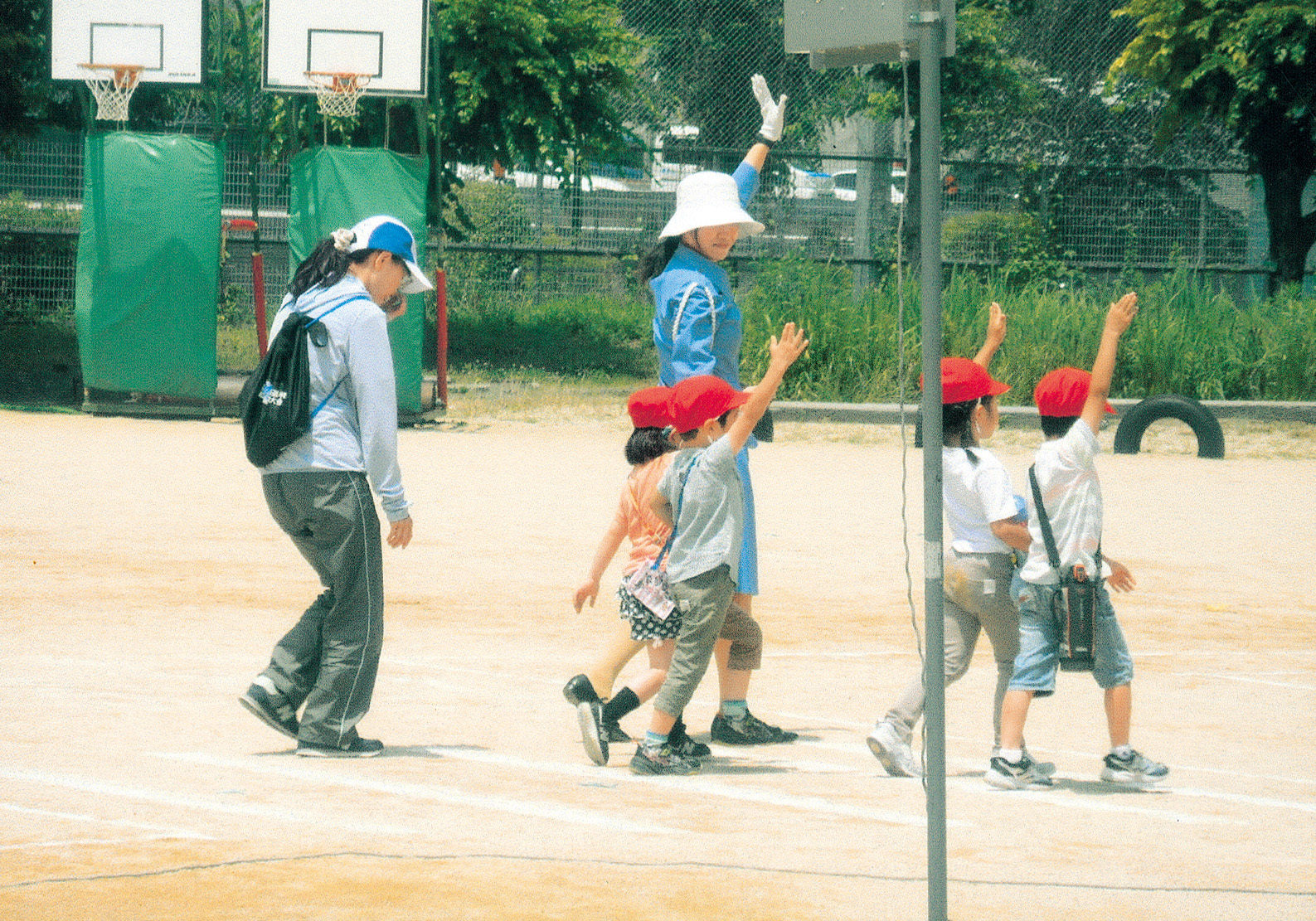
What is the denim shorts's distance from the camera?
17.9 ft

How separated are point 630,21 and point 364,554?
21.9 metres

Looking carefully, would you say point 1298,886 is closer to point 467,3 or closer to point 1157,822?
point 1157,822

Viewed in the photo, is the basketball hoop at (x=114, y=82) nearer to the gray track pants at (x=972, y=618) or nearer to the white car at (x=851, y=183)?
the white car at (x=851, y=183)

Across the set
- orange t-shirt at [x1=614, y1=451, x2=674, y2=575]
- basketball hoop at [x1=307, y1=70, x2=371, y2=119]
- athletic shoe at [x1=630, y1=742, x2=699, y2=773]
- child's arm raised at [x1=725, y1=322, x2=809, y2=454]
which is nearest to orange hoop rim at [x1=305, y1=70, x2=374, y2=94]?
basketball hoop at [x1=307, y1=70, x2=371, y2=119]

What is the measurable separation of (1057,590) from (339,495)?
226 cm

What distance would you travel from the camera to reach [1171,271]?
22906mm

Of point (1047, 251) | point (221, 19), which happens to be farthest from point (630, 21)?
point (221, 19)

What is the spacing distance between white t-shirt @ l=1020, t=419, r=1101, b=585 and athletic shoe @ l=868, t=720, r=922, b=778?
65 cm

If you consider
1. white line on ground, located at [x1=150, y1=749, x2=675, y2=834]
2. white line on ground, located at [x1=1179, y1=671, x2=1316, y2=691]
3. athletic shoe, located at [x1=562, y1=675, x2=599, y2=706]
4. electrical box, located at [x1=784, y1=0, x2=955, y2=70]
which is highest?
electrical box, located at [x1=784, y1=0, x2=955, y2=70]

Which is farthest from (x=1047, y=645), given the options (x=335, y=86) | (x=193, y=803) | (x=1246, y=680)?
(x=335, y=86)

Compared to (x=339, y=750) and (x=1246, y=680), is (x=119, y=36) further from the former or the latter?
(x=1246, y=680)

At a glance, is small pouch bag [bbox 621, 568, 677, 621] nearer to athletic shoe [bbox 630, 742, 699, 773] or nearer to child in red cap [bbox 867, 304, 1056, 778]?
athletic shoe [bbox 630, 742, 699, 773]

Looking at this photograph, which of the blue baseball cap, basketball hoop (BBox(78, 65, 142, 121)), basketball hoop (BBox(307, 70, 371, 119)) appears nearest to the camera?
the blue baseball cap

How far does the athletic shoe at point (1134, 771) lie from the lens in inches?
A: 215
